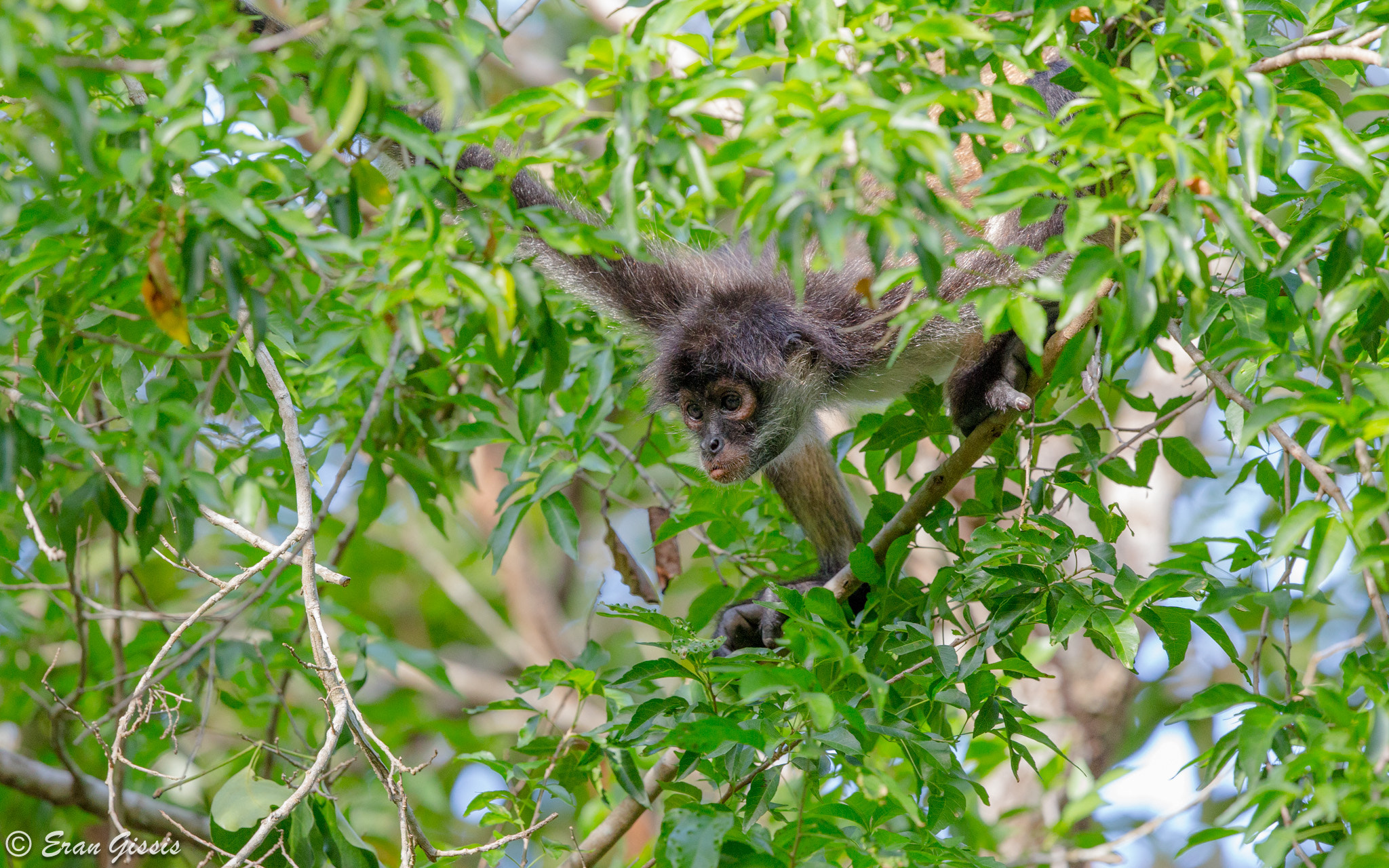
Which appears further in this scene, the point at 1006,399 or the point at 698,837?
the point at 1006,399

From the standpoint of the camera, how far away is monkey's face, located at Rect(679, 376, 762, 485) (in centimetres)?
433

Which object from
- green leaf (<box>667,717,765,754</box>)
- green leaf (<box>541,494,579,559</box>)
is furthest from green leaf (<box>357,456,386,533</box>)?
green leaf (<box>667,717,765,754</box>)

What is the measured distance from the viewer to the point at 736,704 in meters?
2.68

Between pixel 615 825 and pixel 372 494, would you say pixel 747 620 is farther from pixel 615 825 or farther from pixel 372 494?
pixel 372 494

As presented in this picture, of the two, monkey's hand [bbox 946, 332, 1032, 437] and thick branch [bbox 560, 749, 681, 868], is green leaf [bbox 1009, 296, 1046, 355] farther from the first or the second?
thick branch [bbox 560, 749, 681, 868]

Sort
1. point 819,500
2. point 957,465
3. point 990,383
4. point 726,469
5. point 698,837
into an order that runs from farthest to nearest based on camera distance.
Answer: point 819,500 < point 726,469 < point 990,383 < point 957,465 < point 698,837

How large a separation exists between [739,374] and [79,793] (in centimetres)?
276

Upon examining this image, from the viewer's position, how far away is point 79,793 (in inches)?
162

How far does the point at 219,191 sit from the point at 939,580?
188 cm

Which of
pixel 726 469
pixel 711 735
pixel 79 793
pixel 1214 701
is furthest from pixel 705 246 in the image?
pixel 79 793

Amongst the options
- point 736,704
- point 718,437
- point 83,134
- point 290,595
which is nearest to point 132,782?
point 290,595

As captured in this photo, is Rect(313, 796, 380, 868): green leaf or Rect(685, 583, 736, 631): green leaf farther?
Rect(685, 583, 736, 631): green leaf

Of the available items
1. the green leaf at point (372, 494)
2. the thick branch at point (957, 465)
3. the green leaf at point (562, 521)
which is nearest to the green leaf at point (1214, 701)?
the thick branch at point (957, 465)

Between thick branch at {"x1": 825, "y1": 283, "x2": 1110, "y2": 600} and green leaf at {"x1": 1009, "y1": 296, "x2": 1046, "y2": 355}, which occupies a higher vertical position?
green leaf at {"x1": 1009, "y1": 296, "x2": 1046, "y2": 355}
